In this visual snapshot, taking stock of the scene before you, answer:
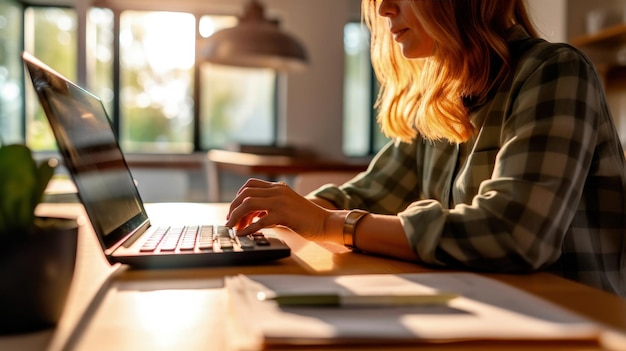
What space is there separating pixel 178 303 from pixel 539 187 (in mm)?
429

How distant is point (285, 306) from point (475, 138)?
0.65m

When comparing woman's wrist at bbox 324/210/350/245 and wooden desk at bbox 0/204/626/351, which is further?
woman's wrist at bbox 324/210/350/245

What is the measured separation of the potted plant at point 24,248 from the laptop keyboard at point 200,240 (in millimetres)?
264

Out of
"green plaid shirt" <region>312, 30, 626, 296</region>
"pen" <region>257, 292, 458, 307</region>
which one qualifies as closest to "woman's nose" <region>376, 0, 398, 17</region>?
"green plaid shirt" <region>312, 30, 626, 296</region>

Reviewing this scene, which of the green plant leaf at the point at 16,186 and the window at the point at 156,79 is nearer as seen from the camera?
the green plant leaf at the point at 16,186

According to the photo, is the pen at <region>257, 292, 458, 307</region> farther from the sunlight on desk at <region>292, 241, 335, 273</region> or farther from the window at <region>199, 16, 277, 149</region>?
the window at <region>199, 16, 277, 149</region>

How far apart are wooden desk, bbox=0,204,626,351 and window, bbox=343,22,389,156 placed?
536 cm

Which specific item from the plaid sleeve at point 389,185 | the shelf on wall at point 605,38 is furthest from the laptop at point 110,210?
the shelf on wall at point 605,38

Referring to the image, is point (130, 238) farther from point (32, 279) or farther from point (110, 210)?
point (32, 279)

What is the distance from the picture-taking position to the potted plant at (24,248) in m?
0.47

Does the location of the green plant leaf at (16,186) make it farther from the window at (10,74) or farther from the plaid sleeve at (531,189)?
the window at (10,74)

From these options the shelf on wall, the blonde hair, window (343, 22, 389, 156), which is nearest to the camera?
the blonde hair

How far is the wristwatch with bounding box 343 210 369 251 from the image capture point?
0.85m

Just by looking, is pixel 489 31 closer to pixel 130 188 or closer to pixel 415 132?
pixel 415 132
